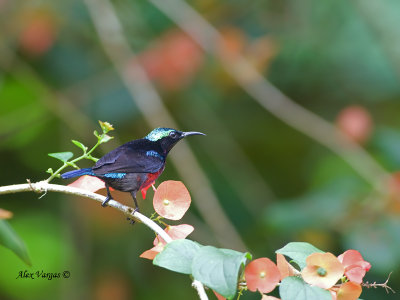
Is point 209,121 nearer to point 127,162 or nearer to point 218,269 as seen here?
point 127,162

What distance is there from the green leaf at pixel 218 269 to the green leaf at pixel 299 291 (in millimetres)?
71

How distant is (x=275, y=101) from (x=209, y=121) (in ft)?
3.24

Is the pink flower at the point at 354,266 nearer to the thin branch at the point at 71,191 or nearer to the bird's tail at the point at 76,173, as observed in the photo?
the thin branch at the point at 71,191

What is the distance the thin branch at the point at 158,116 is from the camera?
7.53ft

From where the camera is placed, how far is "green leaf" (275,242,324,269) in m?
0.91

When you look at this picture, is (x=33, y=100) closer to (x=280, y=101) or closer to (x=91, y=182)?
(x=280, y=101)

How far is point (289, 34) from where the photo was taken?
11.8ft

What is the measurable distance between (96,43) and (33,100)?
1.71ft

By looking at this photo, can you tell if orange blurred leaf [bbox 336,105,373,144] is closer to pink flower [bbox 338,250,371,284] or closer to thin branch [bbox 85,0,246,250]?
thin branch [bbox 85,0,246,250]

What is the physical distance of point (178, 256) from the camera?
84 cm

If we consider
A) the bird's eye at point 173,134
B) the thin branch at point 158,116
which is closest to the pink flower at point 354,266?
the bird's eye at point 173,134

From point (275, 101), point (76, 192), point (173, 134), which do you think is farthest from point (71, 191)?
point (275, 101)

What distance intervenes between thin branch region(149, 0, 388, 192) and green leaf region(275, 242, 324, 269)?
151 cm

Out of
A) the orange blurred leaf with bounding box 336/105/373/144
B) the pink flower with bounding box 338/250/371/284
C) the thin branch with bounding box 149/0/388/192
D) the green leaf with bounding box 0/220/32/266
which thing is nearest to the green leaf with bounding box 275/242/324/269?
the pink flower with bounding box 338/250/371/284
